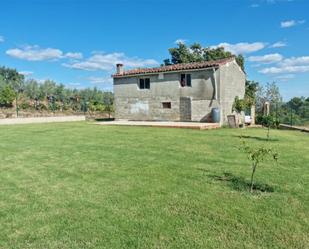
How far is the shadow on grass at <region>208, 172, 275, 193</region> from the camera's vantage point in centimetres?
510

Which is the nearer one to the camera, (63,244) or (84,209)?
(63,244)

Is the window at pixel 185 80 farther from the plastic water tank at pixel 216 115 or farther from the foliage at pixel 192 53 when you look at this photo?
the foliage at pixel 192 53

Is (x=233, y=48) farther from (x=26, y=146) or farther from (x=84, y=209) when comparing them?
(x=84, y=209)

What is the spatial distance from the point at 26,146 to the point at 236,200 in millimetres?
8036

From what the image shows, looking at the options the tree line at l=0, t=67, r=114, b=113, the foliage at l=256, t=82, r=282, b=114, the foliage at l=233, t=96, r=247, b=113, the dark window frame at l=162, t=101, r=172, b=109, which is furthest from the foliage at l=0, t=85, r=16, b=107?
the foliage at l=256, t=82, r=282, b=114

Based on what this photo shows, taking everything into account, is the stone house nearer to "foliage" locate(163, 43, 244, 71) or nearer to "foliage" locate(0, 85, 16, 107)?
"foliage" locate(163, 43, 244, 71)

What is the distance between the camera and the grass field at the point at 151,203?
11.0 ft

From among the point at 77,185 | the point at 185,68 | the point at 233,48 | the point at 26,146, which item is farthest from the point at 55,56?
the point at 77,185

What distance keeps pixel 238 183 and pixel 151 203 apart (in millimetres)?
1981

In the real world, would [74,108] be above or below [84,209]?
above

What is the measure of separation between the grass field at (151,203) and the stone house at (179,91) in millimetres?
12890

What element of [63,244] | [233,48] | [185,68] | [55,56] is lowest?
[63,244]

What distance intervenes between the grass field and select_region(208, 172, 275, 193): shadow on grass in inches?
0.7

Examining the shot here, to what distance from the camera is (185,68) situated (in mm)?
20922
